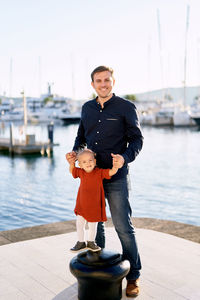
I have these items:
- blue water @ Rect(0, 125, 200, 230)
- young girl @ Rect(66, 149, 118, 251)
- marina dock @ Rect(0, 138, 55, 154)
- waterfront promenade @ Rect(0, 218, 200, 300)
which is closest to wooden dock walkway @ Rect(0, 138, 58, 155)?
marina dock @ Rect(0, 138, 55, 154)

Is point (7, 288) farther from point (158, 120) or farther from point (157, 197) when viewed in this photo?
point (158, 120)

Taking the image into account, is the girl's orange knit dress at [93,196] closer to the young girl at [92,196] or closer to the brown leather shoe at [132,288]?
the young girl at [92,196]

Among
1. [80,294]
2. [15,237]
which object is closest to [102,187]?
[80,294]

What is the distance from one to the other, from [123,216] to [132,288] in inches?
24.6

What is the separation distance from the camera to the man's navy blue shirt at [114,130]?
3377 mm

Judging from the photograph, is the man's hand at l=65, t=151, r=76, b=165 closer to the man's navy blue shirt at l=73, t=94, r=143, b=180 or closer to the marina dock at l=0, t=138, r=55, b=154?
the man's navy blue shirt at l=73, t=94, r=143, b=180

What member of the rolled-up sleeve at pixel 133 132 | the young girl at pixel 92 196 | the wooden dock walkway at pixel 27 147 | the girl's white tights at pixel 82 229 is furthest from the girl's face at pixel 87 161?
the wooden dock walkway at pixel 27 147

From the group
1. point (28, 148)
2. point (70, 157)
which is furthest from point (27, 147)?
point (70, 157)

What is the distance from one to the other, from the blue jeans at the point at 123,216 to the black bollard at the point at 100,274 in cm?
15

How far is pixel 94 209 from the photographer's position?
3301 mm

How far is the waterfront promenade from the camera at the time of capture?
3510 mm

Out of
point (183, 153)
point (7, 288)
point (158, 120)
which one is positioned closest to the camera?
point (7, 288)

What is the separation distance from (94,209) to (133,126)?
0.76 metres

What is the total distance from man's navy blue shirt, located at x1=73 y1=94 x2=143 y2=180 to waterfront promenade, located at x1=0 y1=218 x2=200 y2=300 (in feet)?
3.62
